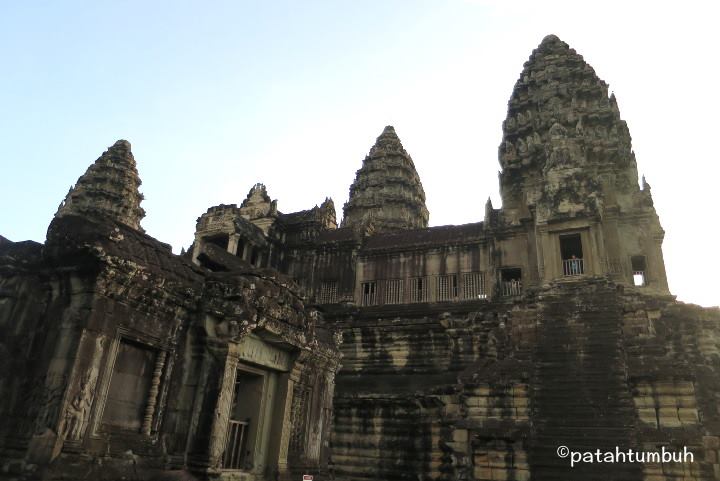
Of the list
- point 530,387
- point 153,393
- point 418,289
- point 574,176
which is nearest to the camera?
point 153,393

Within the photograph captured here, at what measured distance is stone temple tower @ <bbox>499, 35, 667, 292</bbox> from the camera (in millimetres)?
21203

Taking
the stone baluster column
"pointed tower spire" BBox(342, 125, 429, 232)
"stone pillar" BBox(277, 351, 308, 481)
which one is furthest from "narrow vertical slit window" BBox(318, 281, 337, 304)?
the stone baluster column

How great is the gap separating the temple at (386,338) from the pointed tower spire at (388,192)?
12553 millimetres

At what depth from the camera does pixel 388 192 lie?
43875 millimetres

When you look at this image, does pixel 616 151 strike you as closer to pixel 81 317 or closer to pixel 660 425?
pixel 660 425

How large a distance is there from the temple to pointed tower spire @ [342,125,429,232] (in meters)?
12.6

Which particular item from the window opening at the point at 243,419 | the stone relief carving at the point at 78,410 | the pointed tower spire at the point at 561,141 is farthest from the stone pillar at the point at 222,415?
the pointed tower spire at the point at 561,141

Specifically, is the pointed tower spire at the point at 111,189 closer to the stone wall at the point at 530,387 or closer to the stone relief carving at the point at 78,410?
the stone wall at the point at 530,387

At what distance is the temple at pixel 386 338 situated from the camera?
714 cm

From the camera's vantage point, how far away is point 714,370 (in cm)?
1585

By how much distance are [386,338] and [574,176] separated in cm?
1029

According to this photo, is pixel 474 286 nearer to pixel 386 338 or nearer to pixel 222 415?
pixel 386 338

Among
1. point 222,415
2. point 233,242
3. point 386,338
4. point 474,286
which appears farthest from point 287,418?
point 233,242

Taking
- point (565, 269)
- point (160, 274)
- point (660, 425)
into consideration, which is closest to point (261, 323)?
point (160, 274)
